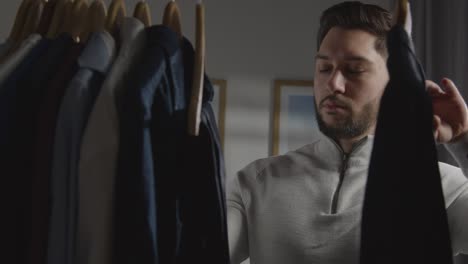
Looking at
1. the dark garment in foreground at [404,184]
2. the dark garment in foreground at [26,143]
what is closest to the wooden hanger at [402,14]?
the dark garment in foreground at [404,184]

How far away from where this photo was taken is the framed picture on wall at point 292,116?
8.93 ft

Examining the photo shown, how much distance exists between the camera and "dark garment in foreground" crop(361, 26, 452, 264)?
0.60m

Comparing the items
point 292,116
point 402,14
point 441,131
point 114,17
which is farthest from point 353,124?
point 292,116

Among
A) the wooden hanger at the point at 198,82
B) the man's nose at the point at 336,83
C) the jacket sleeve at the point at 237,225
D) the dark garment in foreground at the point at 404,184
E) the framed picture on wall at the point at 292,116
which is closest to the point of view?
the dark garment in foreground at the point at 404,184

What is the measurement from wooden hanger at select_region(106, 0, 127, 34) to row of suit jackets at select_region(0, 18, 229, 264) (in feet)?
0.20

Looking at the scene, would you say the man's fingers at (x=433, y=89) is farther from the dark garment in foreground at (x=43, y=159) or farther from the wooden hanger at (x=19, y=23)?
the wooden hanger at (x=19, y=23)

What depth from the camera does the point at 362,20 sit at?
114 centimetres

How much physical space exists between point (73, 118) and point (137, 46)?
151 millimetres

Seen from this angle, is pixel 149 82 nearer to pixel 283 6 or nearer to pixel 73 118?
pixel 73 118

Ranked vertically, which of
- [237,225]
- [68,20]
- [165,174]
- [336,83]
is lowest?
[237,225]

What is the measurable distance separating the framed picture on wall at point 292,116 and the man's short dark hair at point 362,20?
5.04 ft

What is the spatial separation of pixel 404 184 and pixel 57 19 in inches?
24.2

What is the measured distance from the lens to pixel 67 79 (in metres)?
0.71

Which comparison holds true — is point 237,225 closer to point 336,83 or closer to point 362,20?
point 336,83
